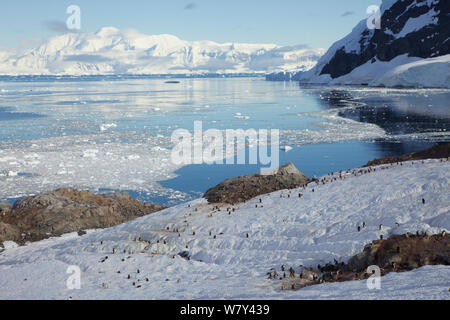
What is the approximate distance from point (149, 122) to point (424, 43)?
129102mm

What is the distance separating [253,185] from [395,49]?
15713 cm

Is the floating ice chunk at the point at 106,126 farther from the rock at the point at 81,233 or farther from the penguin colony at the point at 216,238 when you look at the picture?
the penguin colony at the point at 216,238

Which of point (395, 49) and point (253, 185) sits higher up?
point (395, 49)

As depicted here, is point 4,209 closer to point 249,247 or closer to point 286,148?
point 249,247

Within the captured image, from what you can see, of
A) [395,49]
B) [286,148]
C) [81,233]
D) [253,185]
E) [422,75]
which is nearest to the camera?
[81,233]

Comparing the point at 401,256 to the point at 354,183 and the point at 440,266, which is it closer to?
the point at 440,266

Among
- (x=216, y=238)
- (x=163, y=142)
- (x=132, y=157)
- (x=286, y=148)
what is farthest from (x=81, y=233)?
(x=286, y=148)

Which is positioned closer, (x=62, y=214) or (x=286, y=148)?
(x=62, y=214)

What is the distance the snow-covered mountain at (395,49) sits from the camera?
12606 centimetres

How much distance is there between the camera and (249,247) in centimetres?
1369

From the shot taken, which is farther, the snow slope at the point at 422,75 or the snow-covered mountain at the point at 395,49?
the snow-covered mountain at the point at 395,49

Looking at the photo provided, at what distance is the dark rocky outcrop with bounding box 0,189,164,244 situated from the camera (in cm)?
1966

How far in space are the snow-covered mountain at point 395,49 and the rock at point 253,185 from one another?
110466 mm

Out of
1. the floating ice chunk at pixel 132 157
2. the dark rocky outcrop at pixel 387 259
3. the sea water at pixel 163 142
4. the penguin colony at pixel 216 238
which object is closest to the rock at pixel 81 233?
→ the penguin colony at pixel 216 238
